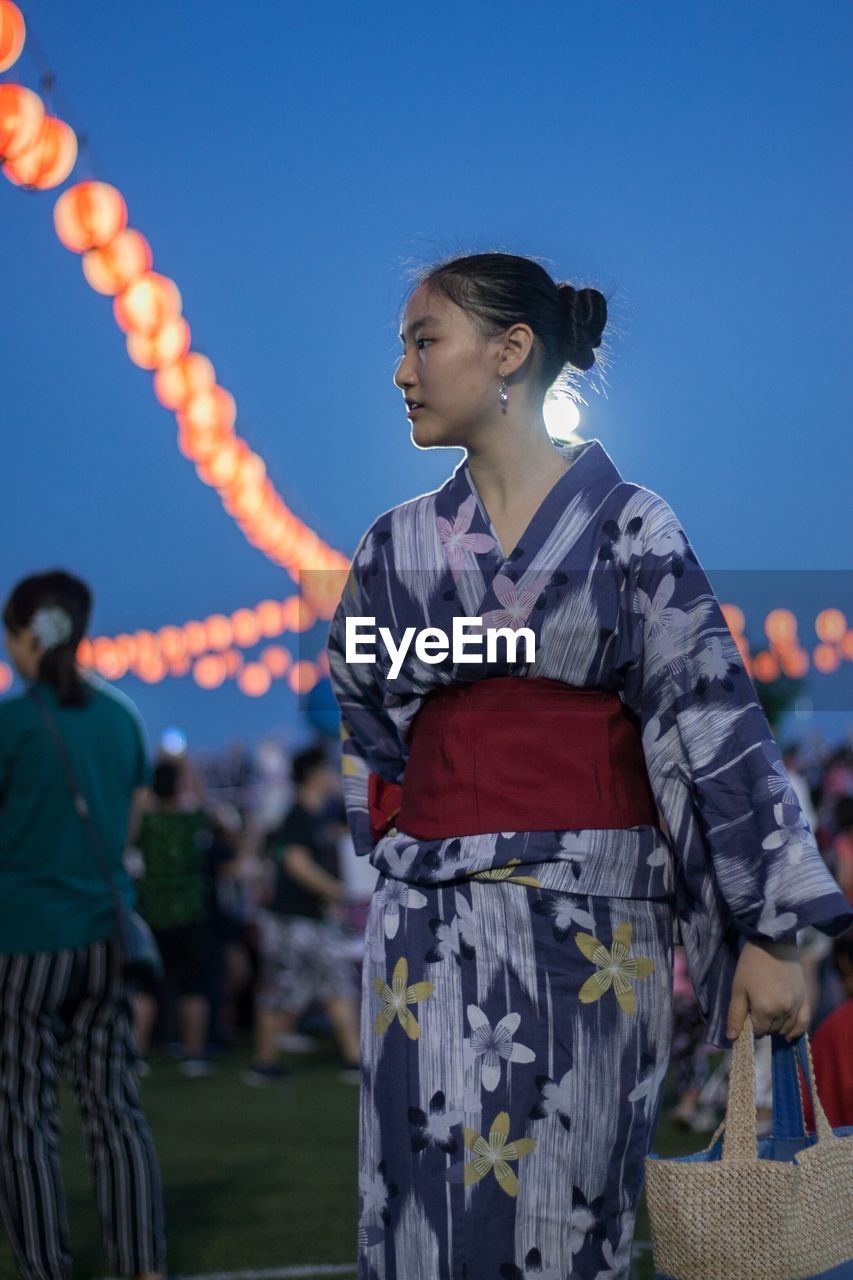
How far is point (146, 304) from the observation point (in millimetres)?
8992

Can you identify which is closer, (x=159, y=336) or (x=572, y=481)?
(x=572, y=481)

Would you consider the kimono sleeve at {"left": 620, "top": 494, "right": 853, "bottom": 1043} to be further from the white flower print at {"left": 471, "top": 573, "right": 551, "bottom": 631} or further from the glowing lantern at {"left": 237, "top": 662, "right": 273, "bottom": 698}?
the glowing lantern at {"left": 237, "top": 662, "right": 273, "bottom": 698}

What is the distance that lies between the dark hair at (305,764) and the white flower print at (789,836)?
6283 mm

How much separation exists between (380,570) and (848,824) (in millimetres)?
4628

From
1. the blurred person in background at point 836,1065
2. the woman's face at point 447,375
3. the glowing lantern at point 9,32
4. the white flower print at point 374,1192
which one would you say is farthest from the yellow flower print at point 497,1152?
the glowing lantern at point 9,32

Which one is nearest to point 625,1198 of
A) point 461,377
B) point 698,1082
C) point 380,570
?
point 380,570

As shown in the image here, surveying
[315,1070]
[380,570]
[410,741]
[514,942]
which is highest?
[380,570]

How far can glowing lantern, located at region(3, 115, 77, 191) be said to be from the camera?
6.97 metres

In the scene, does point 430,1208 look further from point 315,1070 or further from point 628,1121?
point 315,1070

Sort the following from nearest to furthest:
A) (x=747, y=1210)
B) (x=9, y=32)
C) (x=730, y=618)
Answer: (x=747, y=1210) < (x=9, y=32) < (x=730, y=618)

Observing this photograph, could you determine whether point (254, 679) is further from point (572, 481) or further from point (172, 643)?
point (572, 481)

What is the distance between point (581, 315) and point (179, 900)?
6616 millimetres

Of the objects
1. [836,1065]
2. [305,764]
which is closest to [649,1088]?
[836,1065]

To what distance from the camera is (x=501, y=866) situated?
2.24 meters
